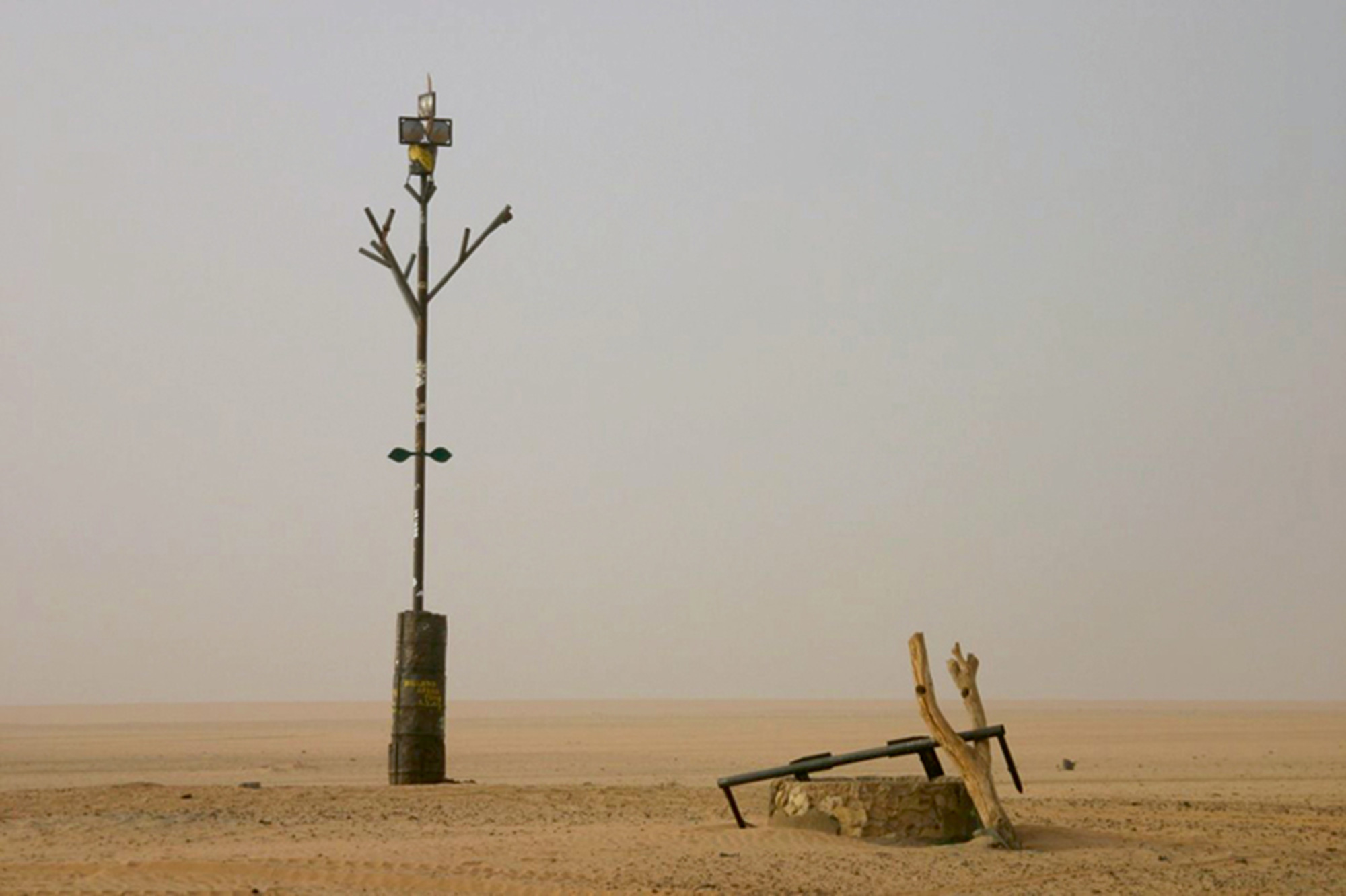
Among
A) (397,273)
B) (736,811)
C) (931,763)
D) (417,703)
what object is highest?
(397,273)

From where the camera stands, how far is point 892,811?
46.4 feet

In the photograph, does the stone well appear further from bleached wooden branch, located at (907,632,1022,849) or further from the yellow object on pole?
the yellow object on pole

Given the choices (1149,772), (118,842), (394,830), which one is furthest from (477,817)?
(1149,772)

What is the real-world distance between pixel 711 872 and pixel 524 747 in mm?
26435

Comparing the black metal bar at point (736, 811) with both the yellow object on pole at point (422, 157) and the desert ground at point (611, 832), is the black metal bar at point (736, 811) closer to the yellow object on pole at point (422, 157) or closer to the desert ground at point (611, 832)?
the desert ground at point (611, 832)

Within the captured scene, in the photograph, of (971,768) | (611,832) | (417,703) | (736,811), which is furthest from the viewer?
(417,703)

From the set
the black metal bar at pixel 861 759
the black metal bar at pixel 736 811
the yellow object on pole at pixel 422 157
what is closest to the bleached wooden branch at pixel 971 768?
the black metal bar at pixel 861 759

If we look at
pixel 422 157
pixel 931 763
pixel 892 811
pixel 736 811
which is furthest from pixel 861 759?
pixel 422 157

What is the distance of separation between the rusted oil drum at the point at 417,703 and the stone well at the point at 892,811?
7248 mm

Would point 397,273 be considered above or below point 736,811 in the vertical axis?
above

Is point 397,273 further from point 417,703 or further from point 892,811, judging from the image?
point 892,811

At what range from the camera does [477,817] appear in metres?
16.3

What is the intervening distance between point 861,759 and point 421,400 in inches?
362

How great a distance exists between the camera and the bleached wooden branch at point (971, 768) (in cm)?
1393
